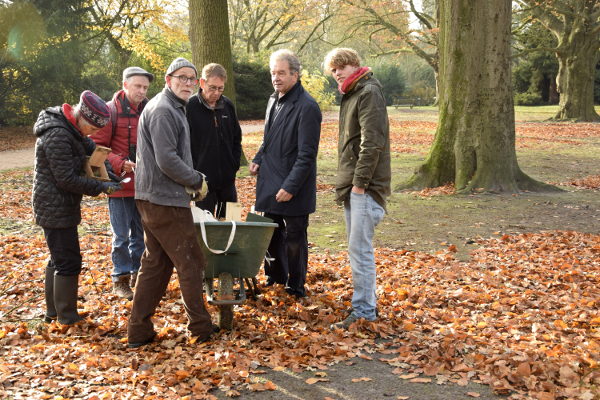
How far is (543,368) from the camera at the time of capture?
3.33m

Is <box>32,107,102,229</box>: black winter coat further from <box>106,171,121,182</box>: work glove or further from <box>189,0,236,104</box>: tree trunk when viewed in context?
<box>189,0,236,104</box>: tree trunk

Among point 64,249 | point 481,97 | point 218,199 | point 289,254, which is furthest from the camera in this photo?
point 481,97

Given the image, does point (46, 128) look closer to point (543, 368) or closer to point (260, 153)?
point (260, 153)

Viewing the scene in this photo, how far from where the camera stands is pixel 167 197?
3.50 meters

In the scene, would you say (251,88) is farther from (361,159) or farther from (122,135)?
(361,159)

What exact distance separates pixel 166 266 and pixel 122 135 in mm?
1635

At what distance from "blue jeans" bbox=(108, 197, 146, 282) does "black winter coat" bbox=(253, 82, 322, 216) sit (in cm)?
122

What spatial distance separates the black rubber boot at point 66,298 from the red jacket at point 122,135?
969 mm

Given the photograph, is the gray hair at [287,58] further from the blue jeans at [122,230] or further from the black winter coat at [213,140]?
the blue jeans at [122,230]

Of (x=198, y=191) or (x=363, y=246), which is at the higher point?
(x=198, y=191)

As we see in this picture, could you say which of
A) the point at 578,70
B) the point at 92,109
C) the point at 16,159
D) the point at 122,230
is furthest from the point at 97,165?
the point at 578,70

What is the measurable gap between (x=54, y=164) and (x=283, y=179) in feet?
5.91

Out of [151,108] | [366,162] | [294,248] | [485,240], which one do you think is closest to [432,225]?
[485,240]

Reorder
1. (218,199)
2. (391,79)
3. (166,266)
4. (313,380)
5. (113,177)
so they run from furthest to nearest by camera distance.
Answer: (391,79)
(218,199)
(113,177)
(166,266)
(313,380)
